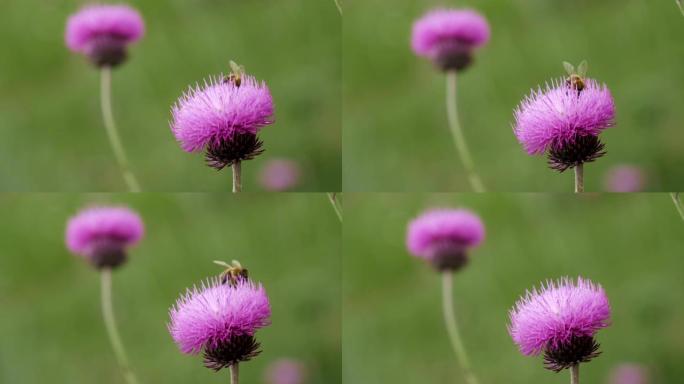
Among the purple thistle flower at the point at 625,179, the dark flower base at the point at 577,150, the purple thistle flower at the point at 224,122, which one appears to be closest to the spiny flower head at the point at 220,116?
the purple thistle flower at the point at 224,122

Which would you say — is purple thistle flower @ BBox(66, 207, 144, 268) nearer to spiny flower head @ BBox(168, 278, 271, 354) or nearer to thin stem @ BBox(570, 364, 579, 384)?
spiny flower head @ BBox(168, 278, 271, 354)

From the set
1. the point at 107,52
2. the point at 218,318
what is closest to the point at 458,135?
the point at 218,318

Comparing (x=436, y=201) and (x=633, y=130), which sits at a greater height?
(x=633, y=130)

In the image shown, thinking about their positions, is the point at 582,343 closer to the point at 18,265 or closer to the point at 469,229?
the point at 469,229

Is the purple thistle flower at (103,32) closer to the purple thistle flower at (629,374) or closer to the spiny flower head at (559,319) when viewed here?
the spiny flower head at (559,319)

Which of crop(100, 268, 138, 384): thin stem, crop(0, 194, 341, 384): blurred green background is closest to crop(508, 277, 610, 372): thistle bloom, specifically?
crop(0, 194, 341, 384): blurred green background

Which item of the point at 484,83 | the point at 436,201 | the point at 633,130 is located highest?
the point at 484,83

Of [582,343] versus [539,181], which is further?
[539,181]

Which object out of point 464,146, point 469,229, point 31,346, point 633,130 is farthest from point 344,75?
point 31,346
